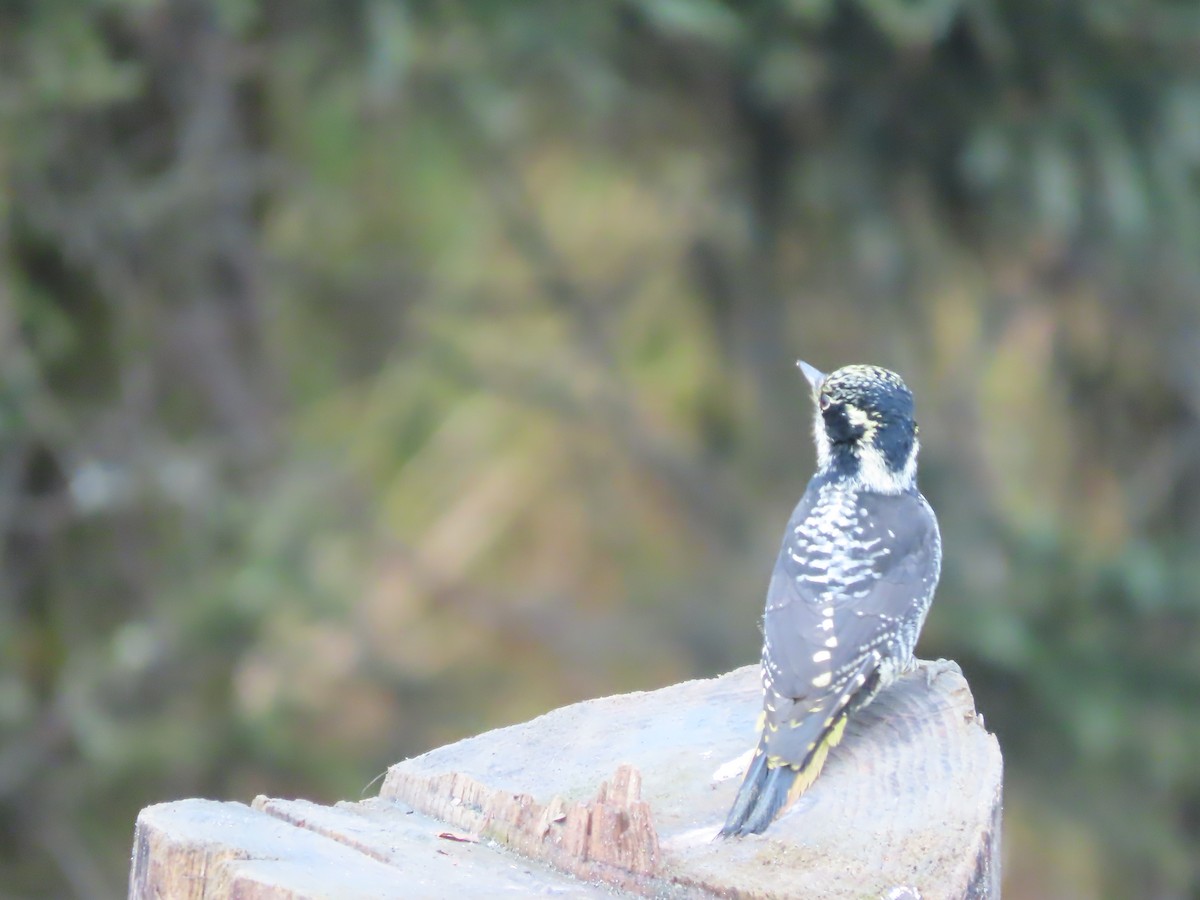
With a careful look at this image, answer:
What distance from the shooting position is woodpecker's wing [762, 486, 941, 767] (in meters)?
2.48

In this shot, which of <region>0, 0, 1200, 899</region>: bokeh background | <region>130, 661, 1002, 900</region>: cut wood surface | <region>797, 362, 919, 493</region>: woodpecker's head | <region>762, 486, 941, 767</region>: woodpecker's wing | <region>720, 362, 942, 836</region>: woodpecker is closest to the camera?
<region>130, 661, 1002, 900</region>: cut wood surface

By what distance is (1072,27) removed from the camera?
5.05 metres

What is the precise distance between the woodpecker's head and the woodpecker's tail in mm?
1080

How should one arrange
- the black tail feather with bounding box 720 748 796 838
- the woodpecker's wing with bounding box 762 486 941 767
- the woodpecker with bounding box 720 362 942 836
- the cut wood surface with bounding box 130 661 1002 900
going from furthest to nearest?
the woodpecker's wing with bounding box 762 486 941 767
the woodpecker with bounding box 720 362 942 836
the black tail feather with bounding box 720 748 796 838
the cut wood surface with bounding box 130 661 1002 900

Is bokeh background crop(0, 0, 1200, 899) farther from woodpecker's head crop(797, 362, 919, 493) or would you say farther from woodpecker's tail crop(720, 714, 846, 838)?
woodpecker's tail crop(720, 714, 846, 838)

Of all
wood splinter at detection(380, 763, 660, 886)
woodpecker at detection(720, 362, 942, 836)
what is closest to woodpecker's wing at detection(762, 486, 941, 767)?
woodpecker at detection(720, 362, 942, 836)

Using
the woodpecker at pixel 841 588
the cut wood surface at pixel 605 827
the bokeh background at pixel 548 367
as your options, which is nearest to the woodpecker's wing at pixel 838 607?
the woodpecker at pixel 841 588

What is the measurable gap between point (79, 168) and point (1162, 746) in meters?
4.66

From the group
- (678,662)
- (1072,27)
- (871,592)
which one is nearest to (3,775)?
(678,662)

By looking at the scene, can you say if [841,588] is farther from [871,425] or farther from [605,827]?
[605,827]

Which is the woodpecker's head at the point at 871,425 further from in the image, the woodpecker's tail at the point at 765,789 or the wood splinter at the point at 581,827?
the wood splinter at the point at 581,827

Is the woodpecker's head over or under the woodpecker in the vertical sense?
over

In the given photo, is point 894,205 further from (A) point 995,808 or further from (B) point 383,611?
(A) point 995,808

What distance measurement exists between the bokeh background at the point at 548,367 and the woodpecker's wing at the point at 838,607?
78.3 inches
